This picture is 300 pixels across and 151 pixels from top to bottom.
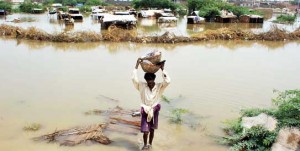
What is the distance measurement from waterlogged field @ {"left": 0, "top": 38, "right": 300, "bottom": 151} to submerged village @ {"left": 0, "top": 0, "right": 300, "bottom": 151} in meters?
0.02

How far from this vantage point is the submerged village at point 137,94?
500 cm

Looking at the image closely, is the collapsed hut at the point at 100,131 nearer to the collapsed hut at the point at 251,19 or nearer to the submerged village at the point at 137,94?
the submerged village at the point at 137,94

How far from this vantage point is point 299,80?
9695 mm

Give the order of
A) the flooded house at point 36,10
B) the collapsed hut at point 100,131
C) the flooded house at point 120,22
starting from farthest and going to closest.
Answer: the flooded house at point 36,10
the flooded house at point 120,22
the collapsed hut at point 100,131

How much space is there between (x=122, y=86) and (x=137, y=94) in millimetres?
808

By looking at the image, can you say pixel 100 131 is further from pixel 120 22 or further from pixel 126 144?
pixel 120 22

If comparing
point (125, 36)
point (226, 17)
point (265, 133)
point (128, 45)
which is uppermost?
point (226, 17)

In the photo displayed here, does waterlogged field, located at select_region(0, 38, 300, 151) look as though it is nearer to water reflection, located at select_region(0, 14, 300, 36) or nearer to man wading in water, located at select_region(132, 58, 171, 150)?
man wading in water, located at select_region(132, 58, 171, 150)

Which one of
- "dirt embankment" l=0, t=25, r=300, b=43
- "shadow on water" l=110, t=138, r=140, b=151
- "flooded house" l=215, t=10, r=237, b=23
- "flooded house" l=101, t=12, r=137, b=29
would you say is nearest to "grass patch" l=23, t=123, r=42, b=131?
"shadow on water" l=110, t=138, r=140, b=151

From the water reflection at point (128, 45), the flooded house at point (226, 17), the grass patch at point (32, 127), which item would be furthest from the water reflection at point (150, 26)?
the grass patch at point (32, 127)

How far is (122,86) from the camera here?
8.32 metres

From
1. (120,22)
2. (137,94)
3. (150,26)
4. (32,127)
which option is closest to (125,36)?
(120,22)

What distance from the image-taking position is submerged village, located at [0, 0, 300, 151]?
16.4 ft

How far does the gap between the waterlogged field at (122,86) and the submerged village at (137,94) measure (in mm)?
20
